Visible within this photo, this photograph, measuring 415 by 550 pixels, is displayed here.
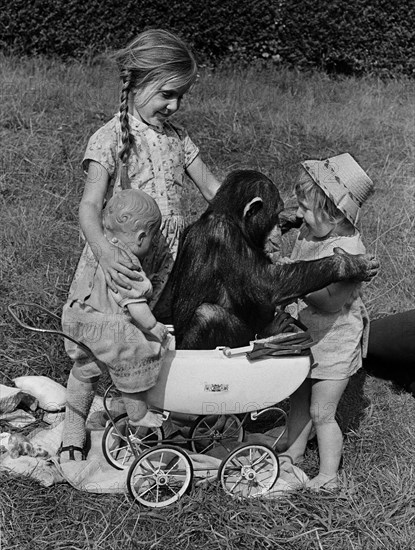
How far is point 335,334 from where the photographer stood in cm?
343

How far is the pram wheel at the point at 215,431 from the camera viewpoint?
11.4ft

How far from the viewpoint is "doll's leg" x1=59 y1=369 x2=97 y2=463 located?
341 cm

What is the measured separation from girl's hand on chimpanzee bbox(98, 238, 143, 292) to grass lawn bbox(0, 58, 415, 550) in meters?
Answer: 0.93

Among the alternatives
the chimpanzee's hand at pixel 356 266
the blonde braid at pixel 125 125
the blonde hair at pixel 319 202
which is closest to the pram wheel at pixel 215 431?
the chimpanzee's hand at pixel 356 266

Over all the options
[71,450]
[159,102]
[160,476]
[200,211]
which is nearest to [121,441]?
[71,450]

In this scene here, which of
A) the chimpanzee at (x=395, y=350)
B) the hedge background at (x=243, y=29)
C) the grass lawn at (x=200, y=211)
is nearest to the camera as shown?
the grass lawn at (x=200, y=211)

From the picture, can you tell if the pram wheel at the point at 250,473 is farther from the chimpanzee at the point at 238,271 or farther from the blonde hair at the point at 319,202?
the blonde hair at the point at 319,202

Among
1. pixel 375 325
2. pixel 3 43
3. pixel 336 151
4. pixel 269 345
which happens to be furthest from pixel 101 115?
pixel 269 345

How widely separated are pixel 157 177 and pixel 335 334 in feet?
3.33

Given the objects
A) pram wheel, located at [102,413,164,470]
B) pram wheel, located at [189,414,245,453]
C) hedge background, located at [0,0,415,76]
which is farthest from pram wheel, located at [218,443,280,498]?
hedge background, located at [0,0,415,76]

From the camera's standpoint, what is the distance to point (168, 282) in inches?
137

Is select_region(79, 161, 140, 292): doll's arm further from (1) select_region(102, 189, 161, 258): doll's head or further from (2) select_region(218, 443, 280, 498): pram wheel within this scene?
(2) select_region(218, 443, 280, 498): pram wheel

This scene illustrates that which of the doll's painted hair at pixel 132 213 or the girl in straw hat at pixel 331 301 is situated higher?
the doll's painted hair at pixel 132 213

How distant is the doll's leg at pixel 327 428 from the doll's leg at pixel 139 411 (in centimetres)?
75
